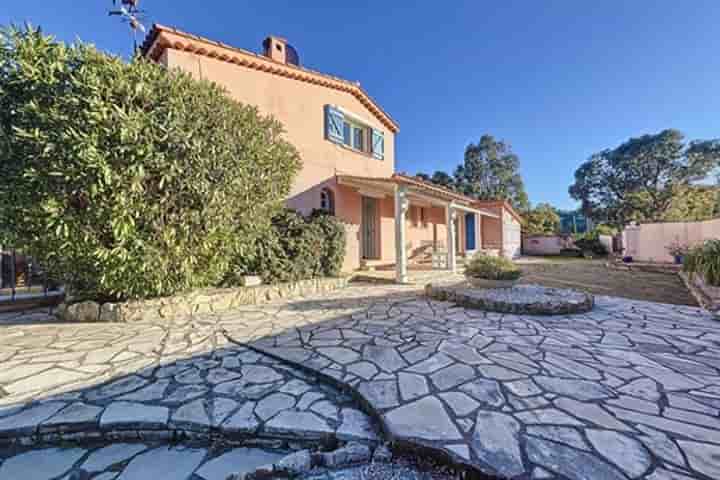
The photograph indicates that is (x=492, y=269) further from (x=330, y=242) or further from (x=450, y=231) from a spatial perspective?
(x=330, y=242)

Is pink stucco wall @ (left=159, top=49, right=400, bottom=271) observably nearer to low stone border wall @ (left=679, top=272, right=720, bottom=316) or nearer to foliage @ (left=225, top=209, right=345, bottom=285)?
foliage @ (left=225, top=209, right=345, bottom=285)

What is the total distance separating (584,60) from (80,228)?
1512cm

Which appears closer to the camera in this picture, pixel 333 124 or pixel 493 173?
pixel 333 124

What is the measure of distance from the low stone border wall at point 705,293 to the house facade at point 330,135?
5.98 m

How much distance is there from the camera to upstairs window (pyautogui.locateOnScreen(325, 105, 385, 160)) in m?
10.0

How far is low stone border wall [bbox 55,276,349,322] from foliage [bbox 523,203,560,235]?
26548 millimetres

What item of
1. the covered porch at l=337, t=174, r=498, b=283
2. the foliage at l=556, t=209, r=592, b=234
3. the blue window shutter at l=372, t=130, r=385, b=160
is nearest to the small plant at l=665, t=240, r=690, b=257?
the covered porch at l=337, t=174, r=498, b=283

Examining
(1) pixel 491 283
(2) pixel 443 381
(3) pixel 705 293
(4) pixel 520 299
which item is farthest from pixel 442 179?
(2) pixel 443 381

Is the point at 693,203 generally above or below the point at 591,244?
above

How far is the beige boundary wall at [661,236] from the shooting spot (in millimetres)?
11766

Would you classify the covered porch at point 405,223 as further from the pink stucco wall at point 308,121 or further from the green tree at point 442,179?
the green tree at point 442,179

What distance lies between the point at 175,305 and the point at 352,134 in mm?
8680

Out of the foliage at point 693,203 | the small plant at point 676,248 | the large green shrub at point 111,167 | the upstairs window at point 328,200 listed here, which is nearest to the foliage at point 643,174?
the foliage at point 693,203

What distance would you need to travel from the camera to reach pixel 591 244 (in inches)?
877
